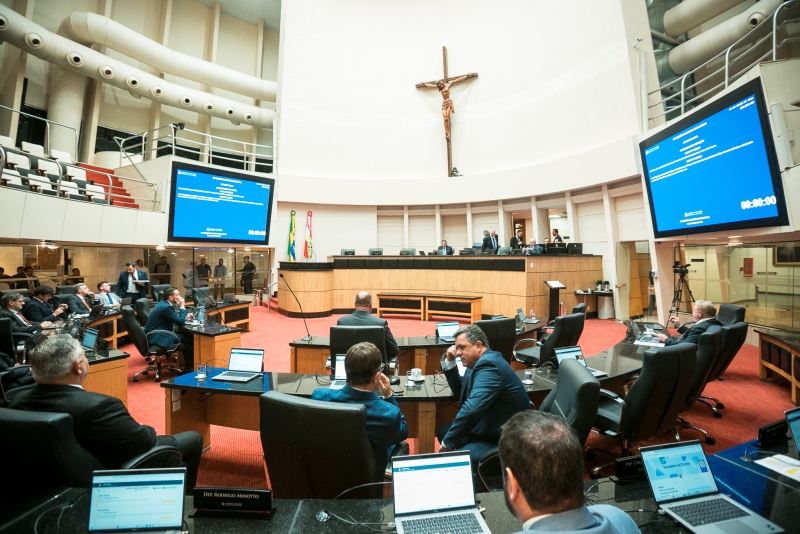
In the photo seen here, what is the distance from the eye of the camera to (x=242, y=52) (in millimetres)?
15008

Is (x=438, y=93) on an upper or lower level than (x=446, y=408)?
upper

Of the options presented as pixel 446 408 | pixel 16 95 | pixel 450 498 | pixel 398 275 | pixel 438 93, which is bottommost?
pixel 446 408

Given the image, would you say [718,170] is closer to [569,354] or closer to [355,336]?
[569,354]

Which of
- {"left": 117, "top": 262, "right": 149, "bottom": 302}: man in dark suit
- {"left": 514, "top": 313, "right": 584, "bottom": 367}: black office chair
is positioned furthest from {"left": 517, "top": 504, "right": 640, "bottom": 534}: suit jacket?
{"left": 117, "top": 262, "right": 149, "bottom": 302}: man in dark suit

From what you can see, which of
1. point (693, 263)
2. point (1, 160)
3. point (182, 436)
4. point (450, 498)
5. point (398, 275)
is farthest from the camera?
point (398, 275)

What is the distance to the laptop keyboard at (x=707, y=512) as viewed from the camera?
1.38 meters

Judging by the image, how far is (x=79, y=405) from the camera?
1.81 m

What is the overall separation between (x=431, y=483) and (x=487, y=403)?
0.85 metres

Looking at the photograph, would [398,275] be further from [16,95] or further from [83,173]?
[16,95]

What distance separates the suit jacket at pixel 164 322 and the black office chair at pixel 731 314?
7011mm

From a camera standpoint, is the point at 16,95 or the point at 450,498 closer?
the point at 450,498

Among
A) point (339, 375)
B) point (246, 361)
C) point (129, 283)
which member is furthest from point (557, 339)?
point (129, 283)

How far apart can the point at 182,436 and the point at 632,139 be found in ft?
32.9

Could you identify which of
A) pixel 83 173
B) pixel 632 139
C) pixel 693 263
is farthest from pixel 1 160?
pixel 693 263
